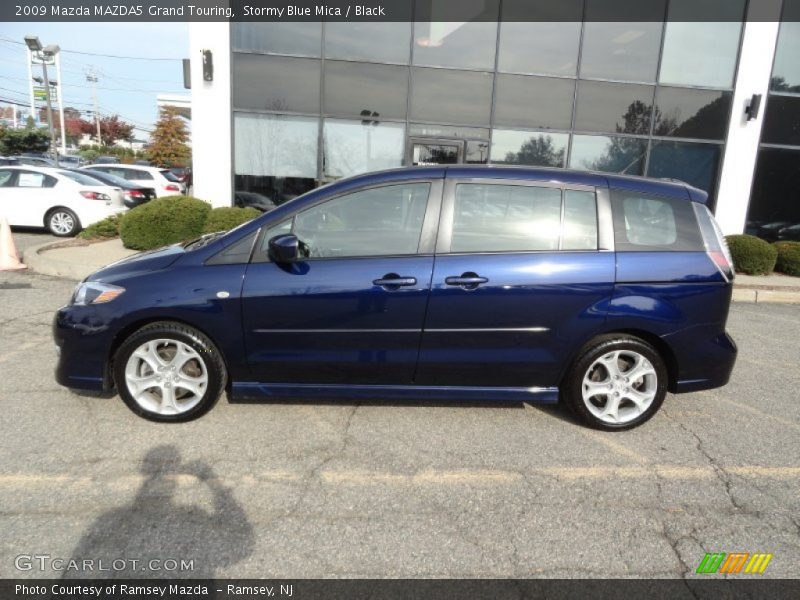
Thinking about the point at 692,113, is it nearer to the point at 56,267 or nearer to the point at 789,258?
the point at 789,258

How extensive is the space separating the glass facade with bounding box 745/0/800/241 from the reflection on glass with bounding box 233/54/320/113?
9669mm

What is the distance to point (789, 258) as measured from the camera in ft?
33.0

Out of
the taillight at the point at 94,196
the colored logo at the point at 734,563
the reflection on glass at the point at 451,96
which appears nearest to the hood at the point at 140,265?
the colored logo at the point at 734,563

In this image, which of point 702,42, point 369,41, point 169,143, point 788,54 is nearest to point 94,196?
point 369,41

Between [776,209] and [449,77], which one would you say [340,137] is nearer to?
[449,77]

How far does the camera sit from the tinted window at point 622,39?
35.9ft

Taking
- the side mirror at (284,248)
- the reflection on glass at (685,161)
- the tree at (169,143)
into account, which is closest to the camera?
the side mirror at (284,248)

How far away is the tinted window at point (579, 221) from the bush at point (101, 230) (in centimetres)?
965

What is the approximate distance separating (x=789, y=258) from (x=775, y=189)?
2.55 metres

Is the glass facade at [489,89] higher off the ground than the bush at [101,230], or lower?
higher

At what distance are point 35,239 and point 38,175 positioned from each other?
141 cm

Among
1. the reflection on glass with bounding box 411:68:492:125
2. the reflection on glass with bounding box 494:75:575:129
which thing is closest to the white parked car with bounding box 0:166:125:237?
the reflection on glass with bounding box 411:68:492:125

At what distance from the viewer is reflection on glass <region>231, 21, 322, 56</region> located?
1051 centimetres

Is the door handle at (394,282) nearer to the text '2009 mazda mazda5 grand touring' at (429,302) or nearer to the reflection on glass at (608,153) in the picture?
the text '2009 mazda mazda5 grand touring' at (429,302)
